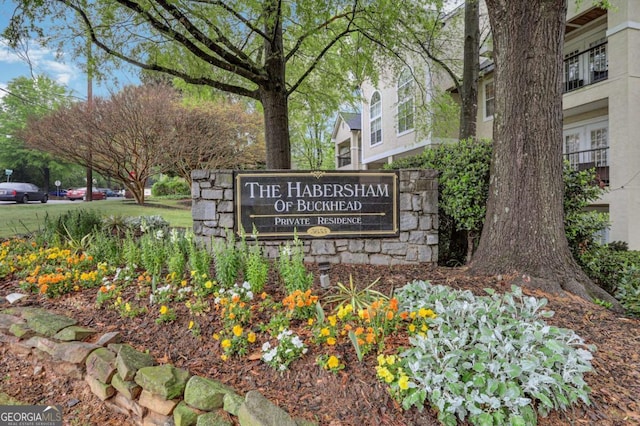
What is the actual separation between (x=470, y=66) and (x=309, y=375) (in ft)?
23.9

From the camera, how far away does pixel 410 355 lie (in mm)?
1897

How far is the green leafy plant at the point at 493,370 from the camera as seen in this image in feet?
5.26

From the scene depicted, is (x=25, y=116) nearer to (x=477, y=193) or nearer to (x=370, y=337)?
(x=477, y=193)

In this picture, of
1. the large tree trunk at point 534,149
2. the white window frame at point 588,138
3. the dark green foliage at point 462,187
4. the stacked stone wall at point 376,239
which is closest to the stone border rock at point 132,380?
the stacked stone wall at point 376,239

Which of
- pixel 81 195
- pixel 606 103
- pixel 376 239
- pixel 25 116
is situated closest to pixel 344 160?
pixel 606 103

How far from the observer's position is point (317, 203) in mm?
4270

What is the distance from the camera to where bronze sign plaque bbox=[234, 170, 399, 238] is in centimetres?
419

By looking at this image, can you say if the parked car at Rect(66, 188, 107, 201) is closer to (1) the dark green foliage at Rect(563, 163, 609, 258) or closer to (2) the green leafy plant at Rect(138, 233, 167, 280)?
(2) the green leafy plant at Rect(138, 233, 167, 280)

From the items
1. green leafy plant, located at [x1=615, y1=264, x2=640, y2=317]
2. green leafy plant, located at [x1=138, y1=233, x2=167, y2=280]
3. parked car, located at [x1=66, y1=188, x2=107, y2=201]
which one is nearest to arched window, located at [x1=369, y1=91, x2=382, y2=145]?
green leafy plant, located at [x1=615, y1=264, x2=640, y2=317]

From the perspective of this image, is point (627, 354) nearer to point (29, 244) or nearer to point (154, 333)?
point (154, 333)

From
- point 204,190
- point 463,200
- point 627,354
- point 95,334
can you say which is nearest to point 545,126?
point 463,200

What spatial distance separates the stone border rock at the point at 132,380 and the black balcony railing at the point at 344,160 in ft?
64.3

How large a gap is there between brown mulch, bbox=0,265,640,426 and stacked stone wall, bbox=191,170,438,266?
1259mm

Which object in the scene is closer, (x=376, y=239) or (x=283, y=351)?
(x=283, y=351)
